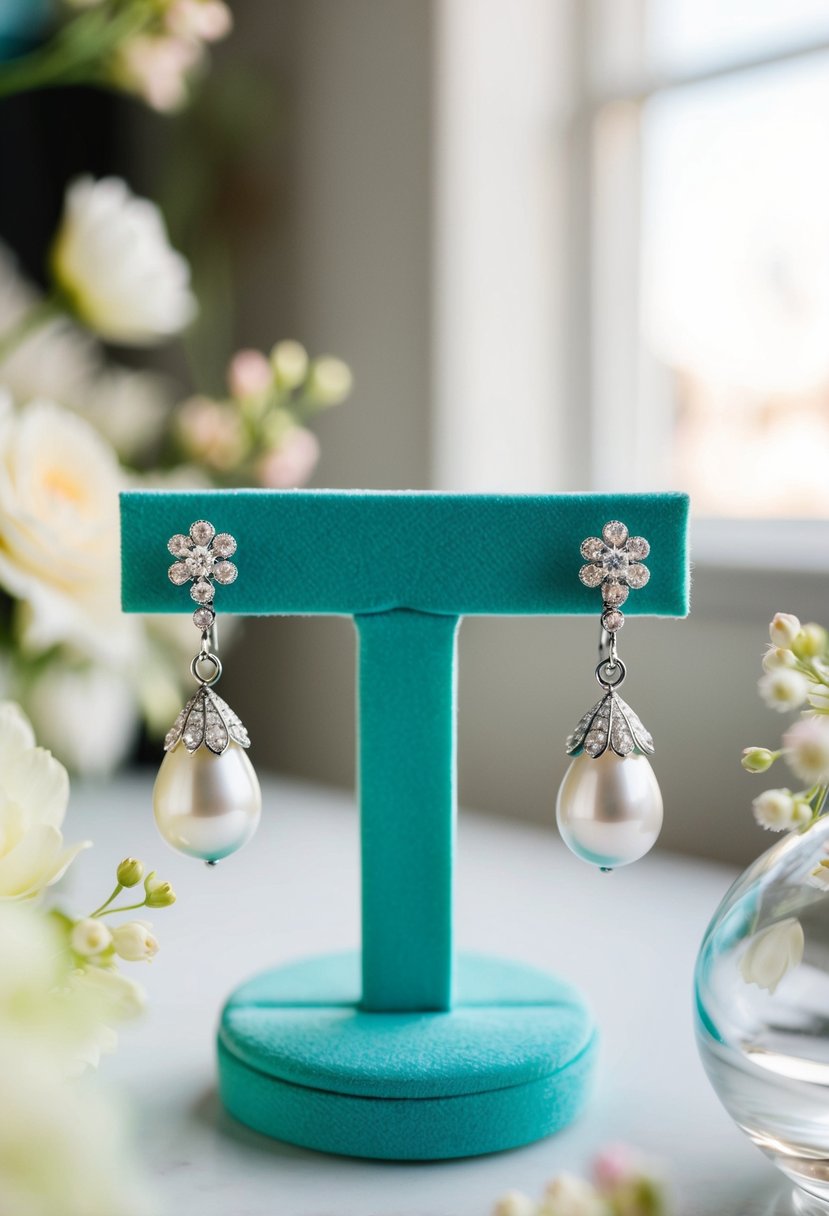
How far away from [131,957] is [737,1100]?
24cm

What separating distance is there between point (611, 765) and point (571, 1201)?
0.84 ft

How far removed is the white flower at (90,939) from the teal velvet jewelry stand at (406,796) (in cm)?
15

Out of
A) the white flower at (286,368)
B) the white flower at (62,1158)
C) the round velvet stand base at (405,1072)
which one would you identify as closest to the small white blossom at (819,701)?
the round velvet stand base at (405,1072)

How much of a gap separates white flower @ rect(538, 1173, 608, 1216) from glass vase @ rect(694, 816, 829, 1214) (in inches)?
8.1

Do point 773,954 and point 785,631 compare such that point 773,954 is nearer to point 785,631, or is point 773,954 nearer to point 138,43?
point 785,631

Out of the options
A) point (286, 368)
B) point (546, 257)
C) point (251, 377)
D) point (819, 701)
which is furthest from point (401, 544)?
point (546, 257)

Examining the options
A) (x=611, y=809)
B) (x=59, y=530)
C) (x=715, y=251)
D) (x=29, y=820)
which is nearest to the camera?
(x=29, y=820)

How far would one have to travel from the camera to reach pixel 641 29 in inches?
46.5

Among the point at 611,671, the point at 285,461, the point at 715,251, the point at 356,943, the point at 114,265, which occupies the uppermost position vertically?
the point at 715,251

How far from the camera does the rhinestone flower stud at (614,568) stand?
521mm

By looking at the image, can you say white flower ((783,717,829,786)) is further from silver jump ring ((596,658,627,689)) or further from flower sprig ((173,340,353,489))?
flower sprig ((173,340,353,489))

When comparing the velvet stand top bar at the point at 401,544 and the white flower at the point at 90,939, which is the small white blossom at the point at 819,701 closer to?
the velvet stand top bar at the point at 401,544

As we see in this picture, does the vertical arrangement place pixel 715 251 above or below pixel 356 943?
above

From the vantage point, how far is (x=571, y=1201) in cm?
26
